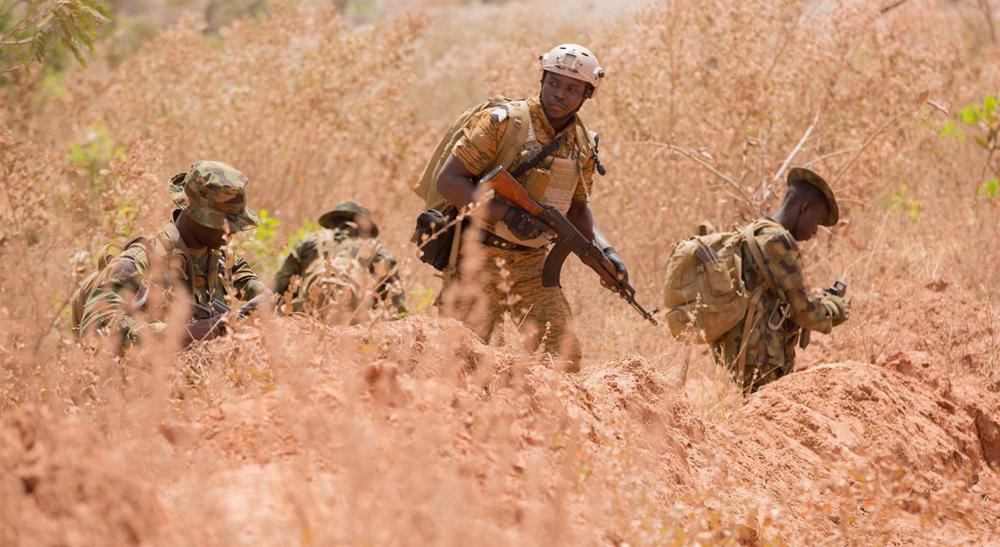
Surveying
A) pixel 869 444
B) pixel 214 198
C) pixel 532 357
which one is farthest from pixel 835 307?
pixel 214 198

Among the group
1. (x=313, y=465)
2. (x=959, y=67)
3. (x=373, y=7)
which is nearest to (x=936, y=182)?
(x=959, y=67)

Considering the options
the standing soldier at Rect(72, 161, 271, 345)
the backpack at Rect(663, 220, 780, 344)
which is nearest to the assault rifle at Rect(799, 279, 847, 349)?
the backpack at Rect(663, 220, 780, 344)

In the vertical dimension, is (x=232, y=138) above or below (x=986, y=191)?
below

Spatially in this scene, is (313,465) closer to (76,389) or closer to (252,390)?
(252,390)

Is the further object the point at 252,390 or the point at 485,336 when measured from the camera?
the point at 485,336

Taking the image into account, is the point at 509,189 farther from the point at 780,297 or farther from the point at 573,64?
the point at 780,297

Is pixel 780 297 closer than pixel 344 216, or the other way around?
pixel 780 297

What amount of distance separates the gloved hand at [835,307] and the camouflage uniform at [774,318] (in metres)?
0.03

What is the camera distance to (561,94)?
17.5 ft

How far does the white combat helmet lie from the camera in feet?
17.4

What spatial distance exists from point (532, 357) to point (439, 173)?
139 centimetres

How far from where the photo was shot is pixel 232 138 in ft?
33.1

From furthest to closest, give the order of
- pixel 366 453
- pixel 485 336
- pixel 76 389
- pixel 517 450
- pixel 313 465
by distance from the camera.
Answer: pixel 485 336
pixel 76 389
pixel 517 450
pixel 313 465
pixel 366 453

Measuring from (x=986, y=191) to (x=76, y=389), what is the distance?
24.3ft
